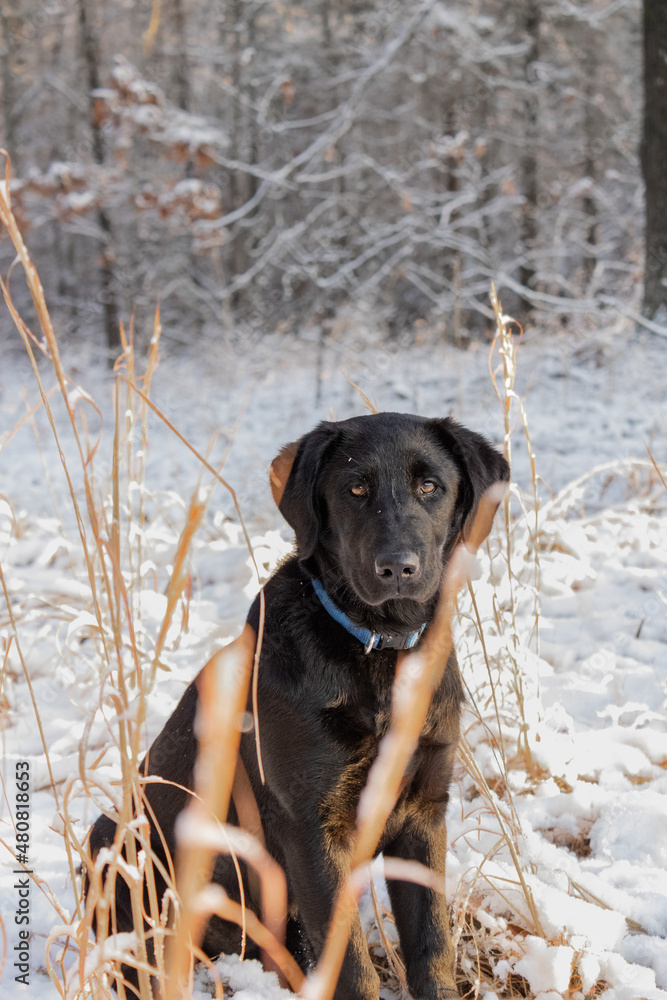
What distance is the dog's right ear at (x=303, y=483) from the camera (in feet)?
6.58

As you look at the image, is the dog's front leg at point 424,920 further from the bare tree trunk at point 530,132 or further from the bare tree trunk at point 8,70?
the bare tree trunk at point 8,70

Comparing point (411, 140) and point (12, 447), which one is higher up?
point (411, 140)

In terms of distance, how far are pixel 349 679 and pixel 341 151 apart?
11545 mm

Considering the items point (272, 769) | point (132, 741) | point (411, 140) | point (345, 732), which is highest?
point (411, 140)

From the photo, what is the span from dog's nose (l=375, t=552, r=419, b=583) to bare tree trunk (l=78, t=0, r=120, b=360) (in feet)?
40.2

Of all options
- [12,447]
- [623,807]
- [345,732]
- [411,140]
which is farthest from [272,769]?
[411,140]

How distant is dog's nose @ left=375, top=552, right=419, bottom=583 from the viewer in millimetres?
1782

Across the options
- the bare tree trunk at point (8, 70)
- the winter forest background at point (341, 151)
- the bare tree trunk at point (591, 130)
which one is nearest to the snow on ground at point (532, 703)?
the winter forest background at point (341, 151)

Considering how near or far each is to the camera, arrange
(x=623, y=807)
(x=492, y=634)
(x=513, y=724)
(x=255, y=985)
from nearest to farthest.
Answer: (x=255, y=985), (x=623, y=807), (x=513, y=724), (x=492, y=634)

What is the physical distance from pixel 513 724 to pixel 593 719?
1.16ft

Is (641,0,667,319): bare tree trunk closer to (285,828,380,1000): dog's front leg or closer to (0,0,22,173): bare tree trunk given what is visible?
(285,828,380,1000): dog's front leg

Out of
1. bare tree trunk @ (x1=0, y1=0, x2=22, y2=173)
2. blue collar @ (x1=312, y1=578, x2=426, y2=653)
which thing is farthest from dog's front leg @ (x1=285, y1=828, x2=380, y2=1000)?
bare tree trunk @ (x1=0, y1=0, x2=22, y2=173)

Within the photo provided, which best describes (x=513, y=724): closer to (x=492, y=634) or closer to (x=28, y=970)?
(x=492, y=634)

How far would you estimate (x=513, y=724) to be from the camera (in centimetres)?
284
